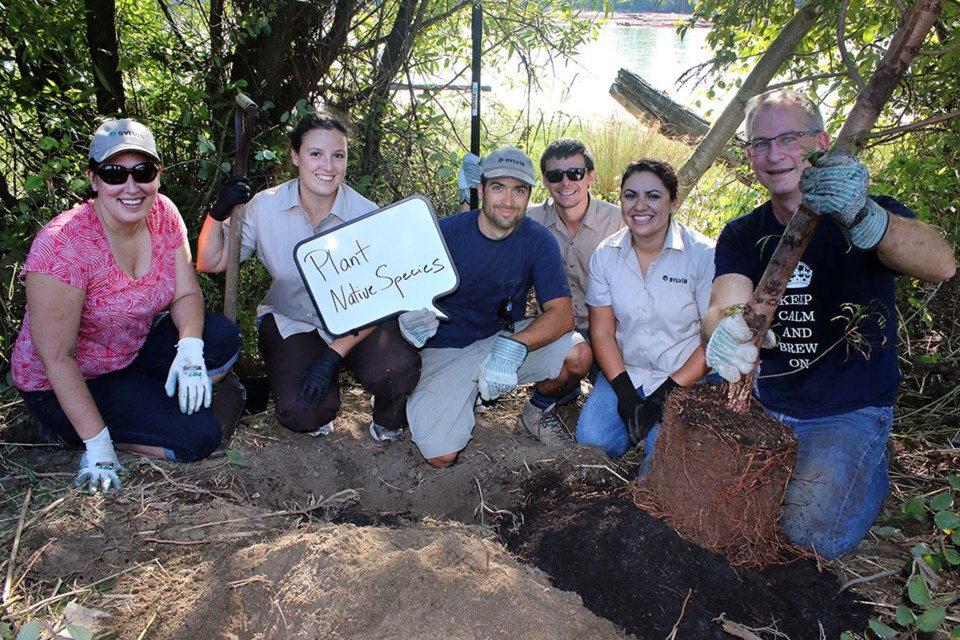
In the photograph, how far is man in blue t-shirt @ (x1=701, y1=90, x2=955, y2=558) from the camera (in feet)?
7.81

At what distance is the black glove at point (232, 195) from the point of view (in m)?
3.08

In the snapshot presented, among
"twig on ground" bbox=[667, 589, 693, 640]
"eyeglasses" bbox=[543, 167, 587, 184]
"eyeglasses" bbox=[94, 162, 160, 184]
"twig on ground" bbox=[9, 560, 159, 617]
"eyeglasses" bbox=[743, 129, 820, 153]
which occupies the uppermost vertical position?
"eyeglasses" bbox=[743, 129, 820, 153]

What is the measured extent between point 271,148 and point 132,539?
8.61 ft

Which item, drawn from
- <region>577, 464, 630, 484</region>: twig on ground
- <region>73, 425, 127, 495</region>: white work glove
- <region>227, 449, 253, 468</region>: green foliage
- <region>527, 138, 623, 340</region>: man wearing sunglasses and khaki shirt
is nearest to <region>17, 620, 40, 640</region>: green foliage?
<region>73, 425, 127, 495</region>: white work glove

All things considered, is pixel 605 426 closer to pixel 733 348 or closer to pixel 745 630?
pixel 733 348

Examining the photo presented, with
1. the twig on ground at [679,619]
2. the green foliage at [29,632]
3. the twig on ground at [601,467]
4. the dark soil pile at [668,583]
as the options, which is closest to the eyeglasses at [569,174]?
the twig on ground at [601,467]

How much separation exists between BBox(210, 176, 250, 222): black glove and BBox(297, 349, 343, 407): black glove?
85cm

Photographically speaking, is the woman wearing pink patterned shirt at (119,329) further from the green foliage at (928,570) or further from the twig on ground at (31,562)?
the green foliage at (928,570)

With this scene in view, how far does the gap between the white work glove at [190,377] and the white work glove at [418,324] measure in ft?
3.11

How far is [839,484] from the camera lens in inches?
95.0

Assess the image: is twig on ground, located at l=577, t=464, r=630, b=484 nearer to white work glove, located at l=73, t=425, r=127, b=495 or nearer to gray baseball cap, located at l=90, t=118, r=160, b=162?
white work glove, located at l=73, t=425, r=127, b=495

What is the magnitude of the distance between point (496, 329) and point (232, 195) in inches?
59.1

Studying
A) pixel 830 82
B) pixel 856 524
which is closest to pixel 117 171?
pixel 856 524

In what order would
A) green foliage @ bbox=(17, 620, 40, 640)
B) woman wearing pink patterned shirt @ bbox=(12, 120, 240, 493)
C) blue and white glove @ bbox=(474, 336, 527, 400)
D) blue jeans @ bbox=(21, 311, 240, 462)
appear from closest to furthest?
green foliage @ bbox=(17, 620, 40, 640) → woman wearing pink patterned shirt @ bbox=(12, 120, 240, 493) → blue jeans @ bbox=(21, 311, 240, 462) → blue and white glove @ bbox=(474, 336, 527, 400)
